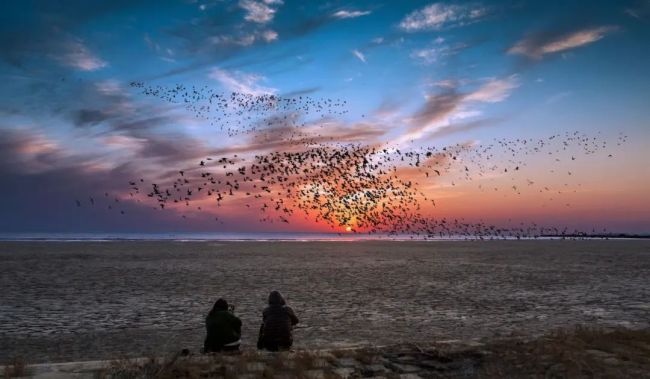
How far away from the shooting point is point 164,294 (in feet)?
87.7

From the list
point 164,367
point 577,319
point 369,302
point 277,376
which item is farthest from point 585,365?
point 369,302

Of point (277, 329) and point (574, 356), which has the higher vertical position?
point (277, 329)

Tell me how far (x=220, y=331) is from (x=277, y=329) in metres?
1.38

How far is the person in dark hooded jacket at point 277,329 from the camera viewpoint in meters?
12.6

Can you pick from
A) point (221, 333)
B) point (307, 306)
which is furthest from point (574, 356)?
point (307, 306)

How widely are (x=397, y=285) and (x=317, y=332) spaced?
15.3 meters

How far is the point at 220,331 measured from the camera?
1212 cm

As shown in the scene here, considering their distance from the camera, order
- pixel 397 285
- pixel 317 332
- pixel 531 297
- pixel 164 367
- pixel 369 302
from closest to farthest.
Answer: pixel 164 367
pixel 317 332
pixel 369 302
pixel 531 297
pixel 397 285

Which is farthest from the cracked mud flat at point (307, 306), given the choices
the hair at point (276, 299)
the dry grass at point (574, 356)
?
the dry grass at point (574, 356)

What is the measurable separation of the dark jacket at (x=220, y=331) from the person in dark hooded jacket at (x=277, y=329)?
810mm

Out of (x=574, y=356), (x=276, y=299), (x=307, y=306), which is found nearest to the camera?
(x=574, y=356)

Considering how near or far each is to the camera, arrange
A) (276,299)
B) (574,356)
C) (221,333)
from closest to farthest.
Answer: (574,356) < (221,333) < (276,299)

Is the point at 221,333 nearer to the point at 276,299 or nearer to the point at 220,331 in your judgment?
the point at 220,331

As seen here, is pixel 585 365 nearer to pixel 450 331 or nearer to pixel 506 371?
pixel 506 371
